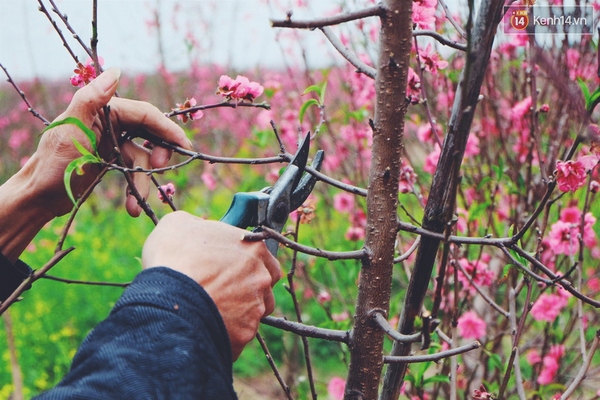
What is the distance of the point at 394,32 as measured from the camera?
3.49 ft

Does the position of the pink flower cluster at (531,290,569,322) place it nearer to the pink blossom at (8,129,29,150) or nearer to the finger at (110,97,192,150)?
the finger at (110,97,192,150)

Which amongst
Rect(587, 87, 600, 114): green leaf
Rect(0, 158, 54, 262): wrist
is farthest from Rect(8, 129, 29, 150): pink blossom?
Rect(587, 87, 600, 114): green leaf

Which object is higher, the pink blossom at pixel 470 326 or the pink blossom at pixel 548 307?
the pink blossom at pixel 548 307

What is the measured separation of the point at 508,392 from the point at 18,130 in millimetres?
8562

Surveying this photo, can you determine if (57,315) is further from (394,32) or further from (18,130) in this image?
(18,130)

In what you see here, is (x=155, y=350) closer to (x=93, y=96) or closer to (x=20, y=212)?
(x=93, y=96)

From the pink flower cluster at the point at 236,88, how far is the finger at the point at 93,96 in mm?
310

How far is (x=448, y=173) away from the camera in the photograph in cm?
112

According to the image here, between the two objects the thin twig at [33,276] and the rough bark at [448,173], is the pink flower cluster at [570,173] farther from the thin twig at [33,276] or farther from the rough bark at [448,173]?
the thin twig at [33,276]

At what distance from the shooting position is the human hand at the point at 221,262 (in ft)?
3.48

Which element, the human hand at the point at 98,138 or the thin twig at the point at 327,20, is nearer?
the thin twig at the point at 327,20

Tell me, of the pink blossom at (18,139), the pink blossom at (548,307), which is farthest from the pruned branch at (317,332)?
the pink blossom at (18,139)

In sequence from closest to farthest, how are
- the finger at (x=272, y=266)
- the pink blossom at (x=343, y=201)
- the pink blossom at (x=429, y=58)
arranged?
the finger at (x=272, y=266) < the pink blossom at (x=429, y=58) < the pink blossom at (x=343, y=201)

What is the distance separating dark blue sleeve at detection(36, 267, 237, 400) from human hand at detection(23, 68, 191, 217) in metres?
0.49
